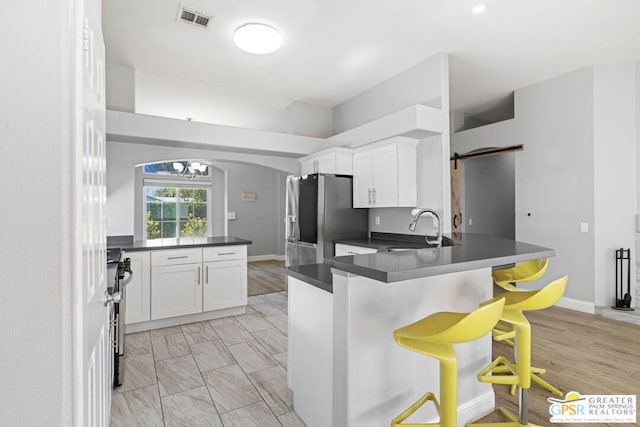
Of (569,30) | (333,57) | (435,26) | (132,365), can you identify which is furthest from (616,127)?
(132,365)

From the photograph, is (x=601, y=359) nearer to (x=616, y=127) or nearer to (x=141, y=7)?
(x=616, y=127)

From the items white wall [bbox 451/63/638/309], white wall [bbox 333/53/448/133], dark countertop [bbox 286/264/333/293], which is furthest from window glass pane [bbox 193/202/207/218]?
white wall [bbox 451/63/638/309]

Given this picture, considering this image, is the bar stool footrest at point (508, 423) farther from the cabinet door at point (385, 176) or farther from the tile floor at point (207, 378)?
the cabinet door at point (385, 176)

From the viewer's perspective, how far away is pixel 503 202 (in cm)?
648

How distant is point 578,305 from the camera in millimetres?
3961

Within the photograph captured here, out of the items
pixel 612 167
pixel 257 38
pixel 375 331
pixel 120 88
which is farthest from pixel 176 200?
pixel 612 167

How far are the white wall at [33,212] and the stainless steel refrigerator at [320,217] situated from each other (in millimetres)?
3419

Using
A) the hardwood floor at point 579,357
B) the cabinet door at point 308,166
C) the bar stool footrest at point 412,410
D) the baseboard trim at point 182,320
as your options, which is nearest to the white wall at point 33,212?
the bar stool footrest at point 412,410

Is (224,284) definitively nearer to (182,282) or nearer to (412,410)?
(182,282)

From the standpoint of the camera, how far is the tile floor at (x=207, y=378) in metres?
1.92

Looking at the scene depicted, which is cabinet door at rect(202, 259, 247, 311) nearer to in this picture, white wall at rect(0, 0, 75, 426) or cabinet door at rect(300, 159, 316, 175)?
cabinet door at rect(300, 159, 316, 175)

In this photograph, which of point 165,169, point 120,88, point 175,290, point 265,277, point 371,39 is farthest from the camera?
point 165,169

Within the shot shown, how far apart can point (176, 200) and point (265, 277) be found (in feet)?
11.1

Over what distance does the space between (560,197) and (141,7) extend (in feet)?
→ 17.0
